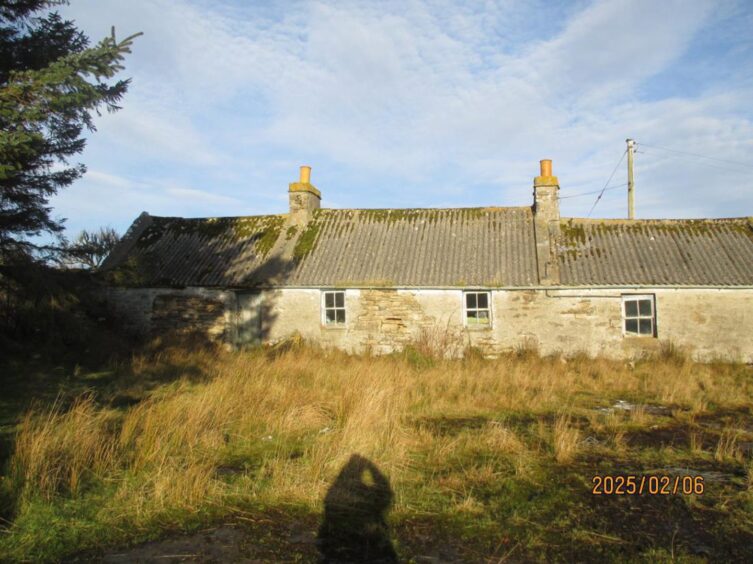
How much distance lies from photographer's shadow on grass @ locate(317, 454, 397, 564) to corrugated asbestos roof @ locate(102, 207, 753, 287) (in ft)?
35.0

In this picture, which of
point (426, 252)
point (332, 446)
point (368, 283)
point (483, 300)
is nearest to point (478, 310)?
point (483, 300)

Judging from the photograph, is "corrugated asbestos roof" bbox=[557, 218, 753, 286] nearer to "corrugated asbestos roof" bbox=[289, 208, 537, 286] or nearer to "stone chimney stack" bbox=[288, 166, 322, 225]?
"corrugated asbestos roof" bbox=[289, 208, 537, 286]

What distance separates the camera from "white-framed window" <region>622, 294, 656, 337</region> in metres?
15.1

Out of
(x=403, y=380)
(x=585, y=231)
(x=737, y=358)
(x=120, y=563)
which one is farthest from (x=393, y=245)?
(x=120, y=563)

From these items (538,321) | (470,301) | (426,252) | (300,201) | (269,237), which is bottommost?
(538,321)

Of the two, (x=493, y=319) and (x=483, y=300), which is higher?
(x=483, y=300)

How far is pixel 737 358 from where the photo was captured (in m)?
14.5

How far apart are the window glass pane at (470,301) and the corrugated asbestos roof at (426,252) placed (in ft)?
1.62

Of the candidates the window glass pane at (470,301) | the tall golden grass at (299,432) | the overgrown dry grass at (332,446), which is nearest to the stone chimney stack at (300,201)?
the window glass pane at (470,301)

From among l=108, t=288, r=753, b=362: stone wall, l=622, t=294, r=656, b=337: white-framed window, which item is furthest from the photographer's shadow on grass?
Result: l=622, t=294, r=656, b=337: white-framed window

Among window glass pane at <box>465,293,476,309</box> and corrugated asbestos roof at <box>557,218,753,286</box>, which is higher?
corrugated asbestos roof at <box>557,218,753,286</box>

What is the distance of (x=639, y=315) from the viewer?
49.7 feet

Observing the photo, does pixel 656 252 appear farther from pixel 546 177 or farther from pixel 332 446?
pixel 332 446

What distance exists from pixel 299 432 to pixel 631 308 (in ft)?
39.2
